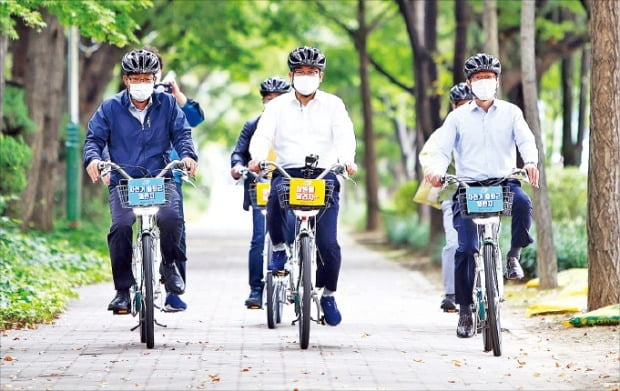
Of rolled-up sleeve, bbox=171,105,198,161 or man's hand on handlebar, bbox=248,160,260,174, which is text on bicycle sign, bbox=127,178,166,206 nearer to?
rolled-up sleeve, bbox=171,105,198,161

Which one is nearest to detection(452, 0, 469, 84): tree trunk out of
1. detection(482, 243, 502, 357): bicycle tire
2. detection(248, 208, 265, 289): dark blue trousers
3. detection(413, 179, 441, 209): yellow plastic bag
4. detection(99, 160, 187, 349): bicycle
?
detection(413, 179, 441, 209): yellow plastic bag

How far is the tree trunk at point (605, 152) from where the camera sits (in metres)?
12.4

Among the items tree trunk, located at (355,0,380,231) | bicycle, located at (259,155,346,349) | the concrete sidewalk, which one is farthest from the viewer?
tree trunk, located at (355,0,380,231)

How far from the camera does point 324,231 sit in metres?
10.5

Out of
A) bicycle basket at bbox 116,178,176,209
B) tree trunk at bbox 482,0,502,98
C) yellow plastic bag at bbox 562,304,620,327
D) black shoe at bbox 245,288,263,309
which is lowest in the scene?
yellow plastic bag at bbox 562,304,620,327

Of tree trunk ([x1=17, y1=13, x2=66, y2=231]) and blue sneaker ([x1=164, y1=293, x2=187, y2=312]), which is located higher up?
tree trunk ([x1=17, y1=13, x2=66, y2=231])

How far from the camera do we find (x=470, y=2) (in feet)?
85.6

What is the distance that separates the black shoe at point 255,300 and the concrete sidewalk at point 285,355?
0.12 metres

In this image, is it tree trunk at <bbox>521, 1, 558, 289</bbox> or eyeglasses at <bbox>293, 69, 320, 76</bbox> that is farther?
tree trunk at <bbox>521, 1, 558, 289</bbox>

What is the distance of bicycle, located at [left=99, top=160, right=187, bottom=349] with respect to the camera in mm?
9961

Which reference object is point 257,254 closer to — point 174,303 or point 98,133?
point 174,303

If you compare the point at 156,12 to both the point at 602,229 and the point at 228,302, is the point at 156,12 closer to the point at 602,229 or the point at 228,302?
the point at 228,302

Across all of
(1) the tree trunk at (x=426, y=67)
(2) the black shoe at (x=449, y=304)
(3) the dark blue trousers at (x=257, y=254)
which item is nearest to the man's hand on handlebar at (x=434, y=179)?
(2) the black shoe at (x=449, y=304)

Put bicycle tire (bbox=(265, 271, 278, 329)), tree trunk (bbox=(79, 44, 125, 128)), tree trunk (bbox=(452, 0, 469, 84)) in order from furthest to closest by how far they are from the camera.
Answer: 1. tree trunk (bbox=(79, 44, 125, 128))
2. tree trunk (bbox=(452, 0, 469, 84))
3. bicycle tire (bbox=(265, 271, 278, 329))
